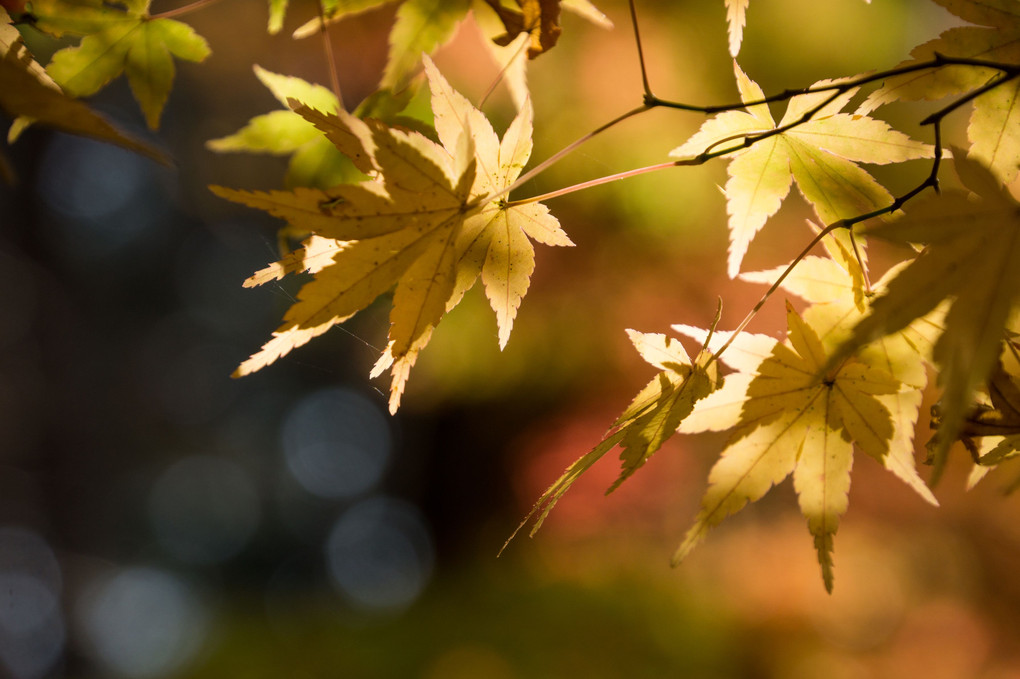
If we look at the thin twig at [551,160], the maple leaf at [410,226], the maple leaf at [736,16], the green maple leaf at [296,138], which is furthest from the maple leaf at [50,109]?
the maple leaf at [736,16]

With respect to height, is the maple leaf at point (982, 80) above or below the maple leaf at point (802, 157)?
above

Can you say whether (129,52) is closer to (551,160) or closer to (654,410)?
(551,160)

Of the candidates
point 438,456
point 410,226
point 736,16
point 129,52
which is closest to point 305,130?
point 129,52

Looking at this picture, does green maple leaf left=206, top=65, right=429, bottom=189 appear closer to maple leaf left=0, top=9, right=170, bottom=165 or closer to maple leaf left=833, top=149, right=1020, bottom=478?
maple leaf left=0, top=9, right=170, bottom=165

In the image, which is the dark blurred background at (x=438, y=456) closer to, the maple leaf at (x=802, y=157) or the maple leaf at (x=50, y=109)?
the maple leaf at (x=802, y=157)

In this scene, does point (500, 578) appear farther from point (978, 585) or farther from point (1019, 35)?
point (1019, 35)

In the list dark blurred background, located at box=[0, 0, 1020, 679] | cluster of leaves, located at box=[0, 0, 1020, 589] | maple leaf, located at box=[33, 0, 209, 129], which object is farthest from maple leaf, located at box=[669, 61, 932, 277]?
maple leaf, located at box=[33, 0, 209, 129]

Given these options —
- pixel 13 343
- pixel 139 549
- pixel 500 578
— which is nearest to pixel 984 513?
pixel 500 578

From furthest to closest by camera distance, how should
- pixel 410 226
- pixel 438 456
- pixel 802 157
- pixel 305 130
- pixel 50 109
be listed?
1. pixel 438 456
2. pixel 305 130
3. pixel 802 157
4. pixel 410 226
5. pixel 50 109
